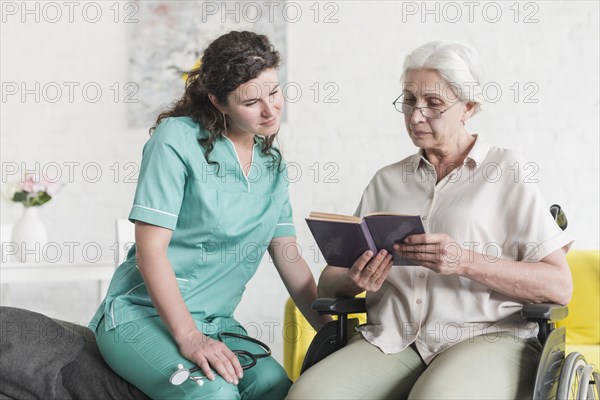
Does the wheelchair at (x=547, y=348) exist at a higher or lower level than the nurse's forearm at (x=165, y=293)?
lower

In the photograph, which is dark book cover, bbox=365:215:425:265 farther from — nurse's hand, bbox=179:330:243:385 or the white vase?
the white vase

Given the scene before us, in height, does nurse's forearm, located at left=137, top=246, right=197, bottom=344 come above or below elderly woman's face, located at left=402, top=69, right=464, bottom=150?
below

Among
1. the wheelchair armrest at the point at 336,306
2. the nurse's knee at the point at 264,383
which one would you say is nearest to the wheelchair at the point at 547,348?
the wheelchair armrest at the point at 336,306

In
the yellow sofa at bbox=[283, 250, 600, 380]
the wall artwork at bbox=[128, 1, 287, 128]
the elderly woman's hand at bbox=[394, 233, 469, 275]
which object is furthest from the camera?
the wall artwork at bbox=[128, 1, 287, 128]

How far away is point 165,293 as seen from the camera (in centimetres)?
188

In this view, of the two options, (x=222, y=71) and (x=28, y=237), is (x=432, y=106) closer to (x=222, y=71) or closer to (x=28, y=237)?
(x=222, y=71)

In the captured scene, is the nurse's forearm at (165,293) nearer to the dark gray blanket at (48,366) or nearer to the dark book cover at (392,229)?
the dark gray blanket at (48,366)

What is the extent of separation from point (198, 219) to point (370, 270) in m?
0.45

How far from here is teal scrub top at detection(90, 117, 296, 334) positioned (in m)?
1.95

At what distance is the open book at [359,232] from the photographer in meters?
1.83

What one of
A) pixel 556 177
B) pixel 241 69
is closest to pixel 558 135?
pixel 556 177

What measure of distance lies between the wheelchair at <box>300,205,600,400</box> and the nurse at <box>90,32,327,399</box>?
0.18 meters

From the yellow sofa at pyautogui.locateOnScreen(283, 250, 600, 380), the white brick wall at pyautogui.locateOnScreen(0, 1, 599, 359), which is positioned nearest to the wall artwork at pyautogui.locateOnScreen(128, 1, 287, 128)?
the white brick wall at pyautogui.locateOnScreen(0, 1, 599, 359)

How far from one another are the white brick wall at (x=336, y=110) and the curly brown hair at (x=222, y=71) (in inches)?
72.4
